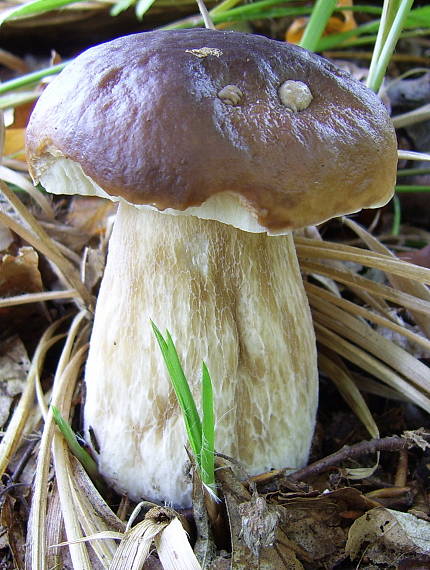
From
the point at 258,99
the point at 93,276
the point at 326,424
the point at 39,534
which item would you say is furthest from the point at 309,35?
the point at 39,534

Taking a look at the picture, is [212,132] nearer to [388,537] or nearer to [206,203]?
[206,203]

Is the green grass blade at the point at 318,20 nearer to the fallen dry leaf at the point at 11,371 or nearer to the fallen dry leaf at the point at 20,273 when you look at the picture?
the fallen dry leaf at the point at 20,273

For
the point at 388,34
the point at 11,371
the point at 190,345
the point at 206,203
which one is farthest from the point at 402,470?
the point at 388,34

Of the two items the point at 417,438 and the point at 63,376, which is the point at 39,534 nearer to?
the point at 63,376

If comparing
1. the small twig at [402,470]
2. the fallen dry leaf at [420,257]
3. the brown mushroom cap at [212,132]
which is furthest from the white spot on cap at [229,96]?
the fallen dry leaf at [420,257]

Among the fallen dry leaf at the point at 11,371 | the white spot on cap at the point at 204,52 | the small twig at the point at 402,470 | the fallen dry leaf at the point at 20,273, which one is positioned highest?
the white spot on cap at the point at 204,52

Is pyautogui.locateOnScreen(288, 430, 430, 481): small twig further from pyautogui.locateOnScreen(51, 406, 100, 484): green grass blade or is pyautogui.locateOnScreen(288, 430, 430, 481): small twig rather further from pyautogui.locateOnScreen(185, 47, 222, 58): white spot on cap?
pyautogui.locateOnScreen(185, 47, 222, 58): white spot on cap
